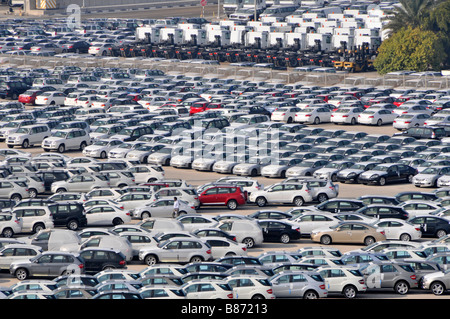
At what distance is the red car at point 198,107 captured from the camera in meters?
62.5

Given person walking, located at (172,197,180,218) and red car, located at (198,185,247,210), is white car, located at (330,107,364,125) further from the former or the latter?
person walking, located at (172,197,180,218)

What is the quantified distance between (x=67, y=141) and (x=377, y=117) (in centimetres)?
2138

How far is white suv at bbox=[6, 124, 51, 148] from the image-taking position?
52562 mm

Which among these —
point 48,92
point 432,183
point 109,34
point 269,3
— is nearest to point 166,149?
point 432,183

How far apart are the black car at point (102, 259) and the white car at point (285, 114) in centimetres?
3346

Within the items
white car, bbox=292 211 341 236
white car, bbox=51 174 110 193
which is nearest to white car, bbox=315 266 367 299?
white car, bbox=292 211 341 236

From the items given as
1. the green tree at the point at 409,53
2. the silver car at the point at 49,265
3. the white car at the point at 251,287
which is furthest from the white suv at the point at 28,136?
the green tree at the point at 409,53

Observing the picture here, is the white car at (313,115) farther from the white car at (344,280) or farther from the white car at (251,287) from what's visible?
the white car at (251,287)

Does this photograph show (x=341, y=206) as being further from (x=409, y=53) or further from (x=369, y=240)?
(x=409, y=53)

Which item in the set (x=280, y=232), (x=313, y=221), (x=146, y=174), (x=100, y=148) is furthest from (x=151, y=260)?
(x=100, y=148)

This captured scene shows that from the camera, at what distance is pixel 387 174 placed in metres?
43.5

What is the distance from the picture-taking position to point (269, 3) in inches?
4813

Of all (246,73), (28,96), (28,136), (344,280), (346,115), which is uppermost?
(246,73)
